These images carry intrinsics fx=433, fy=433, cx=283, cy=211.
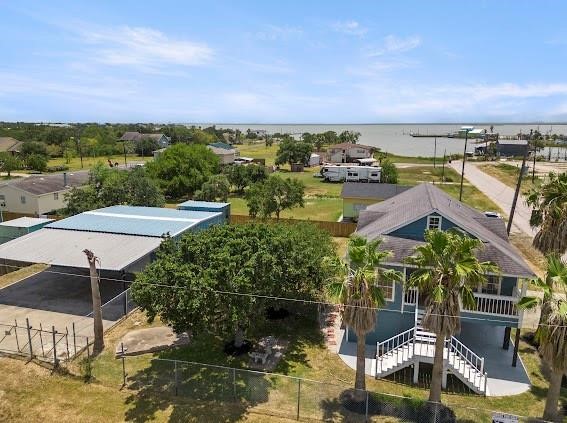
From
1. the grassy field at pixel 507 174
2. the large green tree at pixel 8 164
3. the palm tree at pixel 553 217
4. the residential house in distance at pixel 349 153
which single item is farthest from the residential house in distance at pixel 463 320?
the large green tree at pixel 8 164

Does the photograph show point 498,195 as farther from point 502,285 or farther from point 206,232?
point 206,232

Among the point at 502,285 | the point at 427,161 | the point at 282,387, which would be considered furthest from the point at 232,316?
the point at 427,161

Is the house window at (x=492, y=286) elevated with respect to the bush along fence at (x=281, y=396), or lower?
elevated

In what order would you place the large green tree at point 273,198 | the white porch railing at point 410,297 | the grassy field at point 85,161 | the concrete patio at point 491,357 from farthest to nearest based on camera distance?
the grassy field at point 85,161
the large green tree at point 273,198
the white porch railing at point 410,297
the concrete patio at point 491,357

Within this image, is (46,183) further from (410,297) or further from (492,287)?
(492,287)

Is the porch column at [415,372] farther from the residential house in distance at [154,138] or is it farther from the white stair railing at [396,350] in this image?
the residential house in distance at [154,138]

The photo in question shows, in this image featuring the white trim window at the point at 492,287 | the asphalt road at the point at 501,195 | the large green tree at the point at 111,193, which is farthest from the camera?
the asphalt road at the point at 501,195
